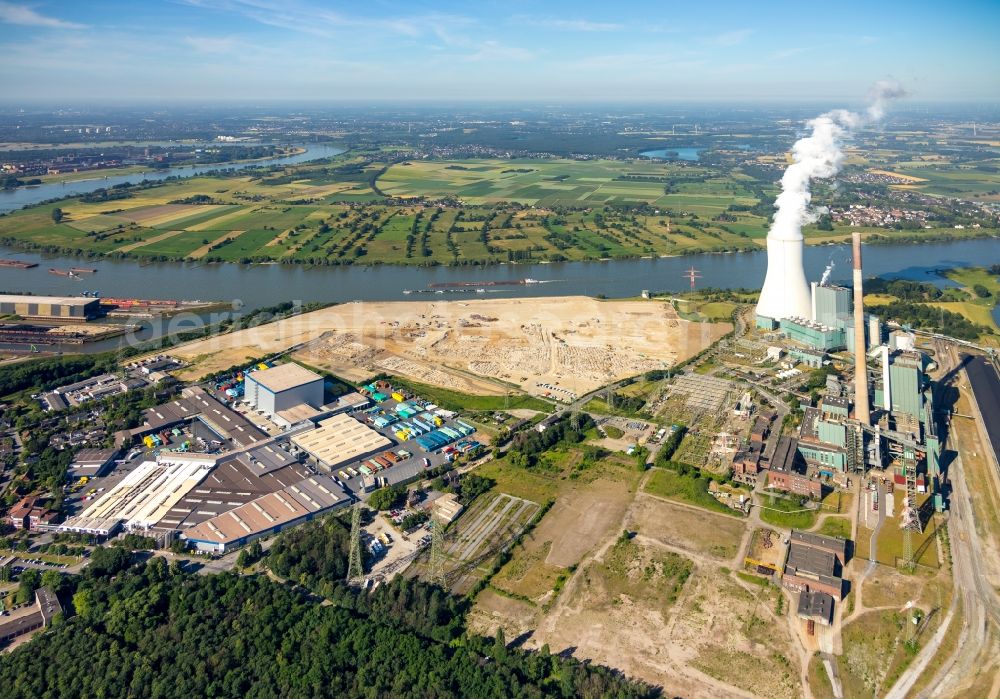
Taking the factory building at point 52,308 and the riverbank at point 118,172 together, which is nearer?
the factory building at point 52,308

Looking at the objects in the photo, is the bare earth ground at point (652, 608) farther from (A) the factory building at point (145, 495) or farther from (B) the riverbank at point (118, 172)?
(B) the riverbank at point (118, 172)

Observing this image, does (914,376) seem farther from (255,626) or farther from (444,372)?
(255,626)

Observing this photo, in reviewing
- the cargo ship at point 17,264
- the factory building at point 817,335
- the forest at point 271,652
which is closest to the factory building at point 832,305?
the factory building at point 817,335

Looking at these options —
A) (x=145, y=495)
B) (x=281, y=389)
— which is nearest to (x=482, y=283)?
(x=281, y=389)

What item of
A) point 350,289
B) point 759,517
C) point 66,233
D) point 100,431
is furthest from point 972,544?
point 66,233

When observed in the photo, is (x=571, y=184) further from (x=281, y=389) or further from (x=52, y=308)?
(x=281, y=389)
